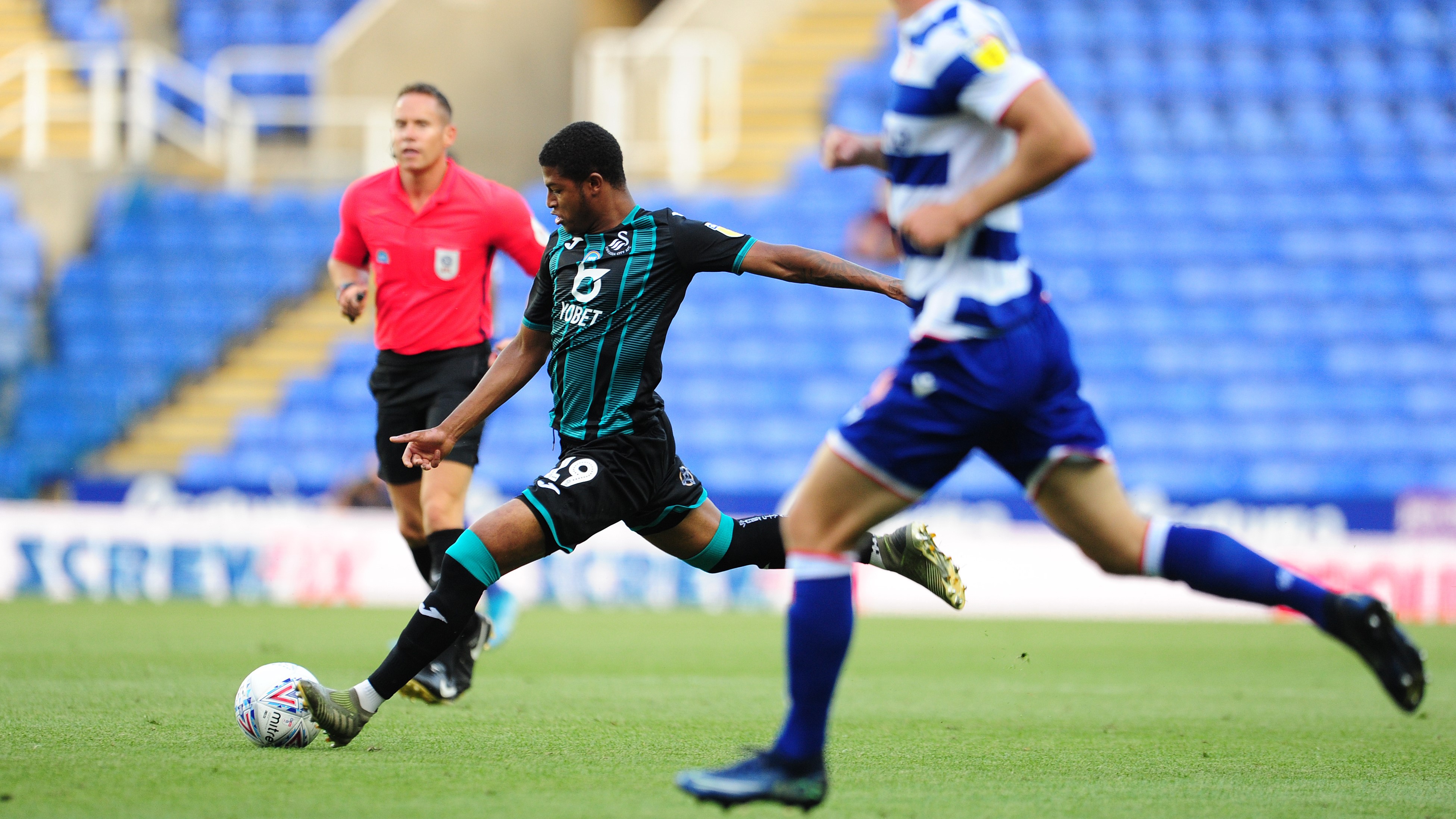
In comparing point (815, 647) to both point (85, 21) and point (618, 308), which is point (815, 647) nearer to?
point (618, 308)

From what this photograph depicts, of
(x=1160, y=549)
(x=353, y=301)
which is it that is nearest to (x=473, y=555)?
(x=353, y=301)

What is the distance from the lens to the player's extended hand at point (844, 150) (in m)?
4.32

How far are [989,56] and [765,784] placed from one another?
188 centimetres

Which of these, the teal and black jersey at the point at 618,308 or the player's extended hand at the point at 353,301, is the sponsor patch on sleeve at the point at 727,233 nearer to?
the teal and black jersey at the point at 618,308

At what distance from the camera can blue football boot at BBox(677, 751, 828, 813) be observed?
3.88 m

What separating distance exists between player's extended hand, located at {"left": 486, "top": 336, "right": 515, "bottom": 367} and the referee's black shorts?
0.03 m

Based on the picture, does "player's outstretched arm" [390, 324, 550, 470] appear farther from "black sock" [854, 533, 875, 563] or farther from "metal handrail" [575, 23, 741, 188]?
"metal handrail" [575, 23, 741, 188]

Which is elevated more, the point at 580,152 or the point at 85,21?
the point at 580,152

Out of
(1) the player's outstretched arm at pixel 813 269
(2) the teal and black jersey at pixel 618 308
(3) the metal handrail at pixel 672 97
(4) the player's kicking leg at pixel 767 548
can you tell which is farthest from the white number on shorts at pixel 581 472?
(3) the metal handrail at pixel 672 97

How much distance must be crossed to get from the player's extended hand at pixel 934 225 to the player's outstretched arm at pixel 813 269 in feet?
3.96

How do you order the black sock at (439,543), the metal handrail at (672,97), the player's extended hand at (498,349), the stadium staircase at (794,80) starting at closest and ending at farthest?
the player's extended hand at (498,349) < the black sock at (439,543) < the metal handrail at (672,97) < the stadium staircase at (794,80)

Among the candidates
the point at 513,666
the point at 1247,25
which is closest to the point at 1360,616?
the point at 513,666

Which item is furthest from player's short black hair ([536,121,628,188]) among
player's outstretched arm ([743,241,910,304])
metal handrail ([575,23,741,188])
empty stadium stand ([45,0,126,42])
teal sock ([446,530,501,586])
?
empty stadium stand ([45,0,126,42])

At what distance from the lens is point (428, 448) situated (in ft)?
17.0
